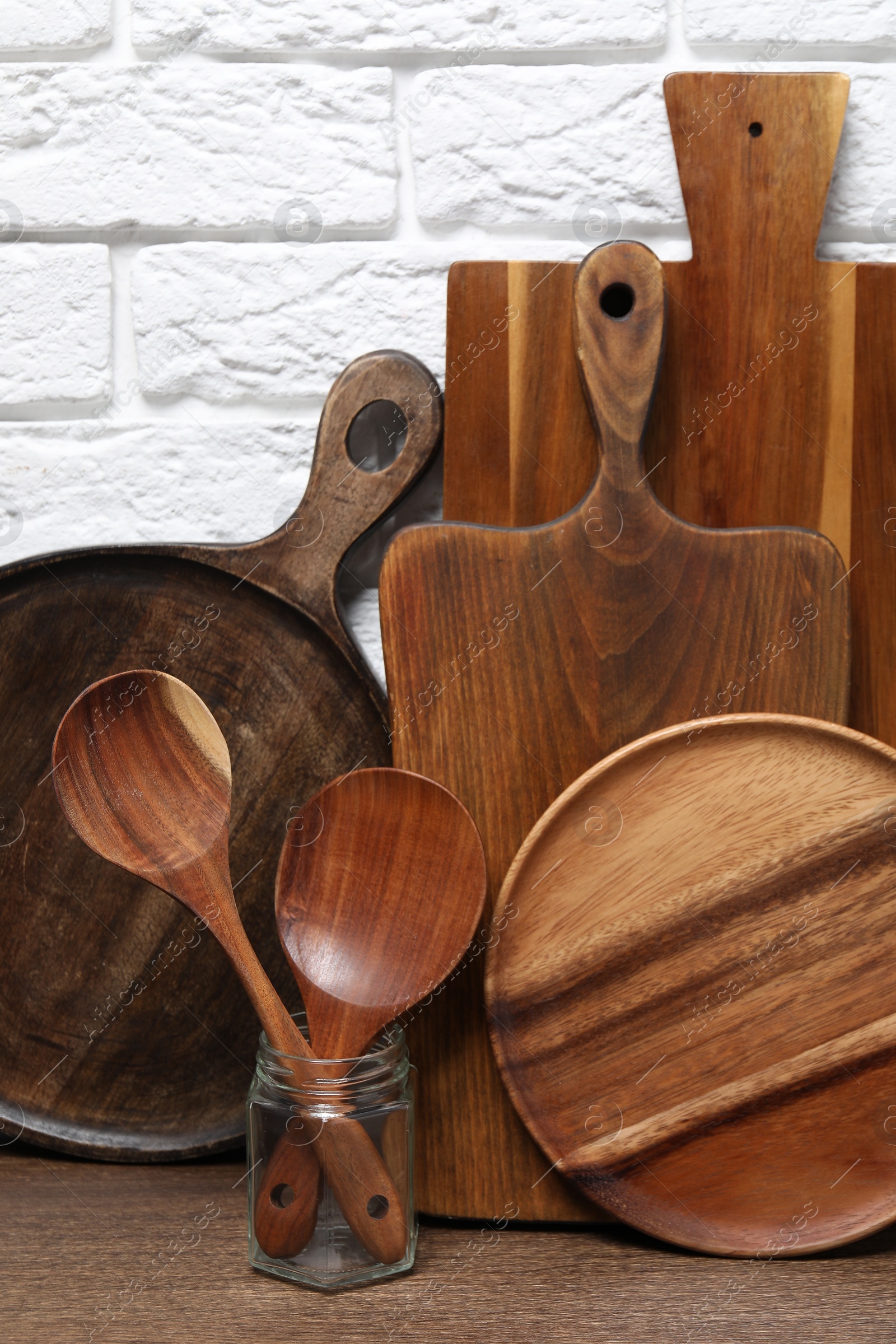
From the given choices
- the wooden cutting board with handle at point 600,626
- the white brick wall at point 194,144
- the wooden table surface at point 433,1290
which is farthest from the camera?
the white brick wall at point 194,144

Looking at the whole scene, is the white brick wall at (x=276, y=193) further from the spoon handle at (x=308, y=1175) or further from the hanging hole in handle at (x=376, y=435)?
the spoon handle at (x=308, y=1175)

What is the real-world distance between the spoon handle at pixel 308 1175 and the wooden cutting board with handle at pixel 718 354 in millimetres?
333

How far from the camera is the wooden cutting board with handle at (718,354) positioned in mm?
665

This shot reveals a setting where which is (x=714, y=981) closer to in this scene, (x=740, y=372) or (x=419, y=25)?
(x=740, y=372)

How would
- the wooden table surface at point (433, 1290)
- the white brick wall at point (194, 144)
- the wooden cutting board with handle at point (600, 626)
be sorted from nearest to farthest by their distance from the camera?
the wooden table surface at point (433, 1290)
the wooden cutting board with handle at point (600, 626)
the white brick wall at point (194, 144)

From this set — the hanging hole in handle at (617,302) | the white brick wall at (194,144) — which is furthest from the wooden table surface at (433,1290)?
the white brick wall at (194,144)

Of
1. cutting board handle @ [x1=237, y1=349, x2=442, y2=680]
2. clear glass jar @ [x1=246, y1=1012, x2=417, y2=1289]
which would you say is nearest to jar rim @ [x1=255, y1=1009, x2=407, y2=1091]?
clear glass jar @ [x1=246, y1=1012, x2=417, y2=1289]

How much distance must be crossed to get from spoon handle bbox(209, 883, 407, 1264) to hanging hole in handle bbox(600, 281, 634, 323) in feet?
1.52

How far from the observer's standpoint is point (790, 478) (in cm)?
67

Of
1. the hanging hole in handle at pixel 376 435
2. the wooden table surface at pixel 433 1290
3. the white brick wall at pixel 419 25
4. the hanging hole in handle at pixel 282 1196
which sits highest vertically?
the white brick wall at pixel 419 25

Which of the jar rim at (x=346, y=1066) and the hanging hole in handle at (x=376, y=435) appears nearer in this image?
the jar rim at (x=346, y=1066)

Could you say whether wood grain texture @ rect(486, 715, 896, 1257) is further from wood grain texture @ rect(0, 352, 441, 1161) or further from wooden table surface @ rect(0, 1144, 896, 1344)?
wood grain texture @ rect(0, 352, 441, 1161)

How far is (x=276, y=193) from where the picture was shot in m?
0.73

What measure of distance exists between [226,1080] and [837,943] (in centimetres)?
41
